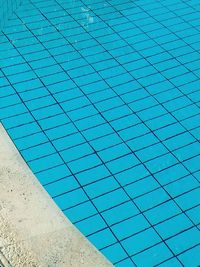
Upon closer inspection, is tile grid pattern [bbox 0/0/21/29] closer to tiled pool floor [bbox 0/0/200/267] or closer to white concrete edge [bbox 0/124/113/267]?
tiled pool floor [bbox 0/0/200/267]

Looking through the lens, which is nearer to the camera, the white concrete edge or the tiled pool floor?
the white concrete edge

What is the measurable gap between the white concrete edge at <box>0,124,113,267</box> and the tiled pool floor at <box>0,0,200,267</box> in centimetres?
18

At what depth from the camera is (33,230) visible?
4590 millimetres

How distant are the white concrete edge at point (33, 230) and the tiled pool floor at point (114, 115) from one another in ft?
0.61

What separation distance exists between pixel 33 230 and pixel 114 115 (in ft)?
7.42

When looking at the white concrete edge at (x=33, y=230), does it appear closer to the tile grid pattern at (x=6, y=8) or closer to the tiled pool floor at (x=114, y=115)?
the tiled pool floor at (x=114, y=115)

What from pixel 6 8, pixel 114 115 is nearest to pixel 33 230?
pixel 114 115

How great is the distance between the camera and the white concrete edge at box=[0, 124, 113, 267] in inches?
171

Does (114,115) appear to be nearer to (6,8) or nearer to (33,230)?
(33,230)

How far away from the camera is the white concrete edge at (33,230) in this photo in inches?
171

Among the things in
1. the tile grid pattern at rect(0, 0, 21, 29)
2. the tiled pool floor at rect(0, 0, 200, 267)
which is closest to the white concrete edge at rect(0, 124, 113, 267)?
the tiled pool floor at rect(0, 0, 200, 267)

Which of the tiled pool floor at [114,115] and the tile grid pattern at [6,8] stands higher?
the tile grid pattern at [6,8]

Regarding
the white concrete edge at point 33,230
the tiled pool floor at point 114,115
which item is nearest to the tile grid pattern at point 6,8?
the tiled pool floor at point 114,115

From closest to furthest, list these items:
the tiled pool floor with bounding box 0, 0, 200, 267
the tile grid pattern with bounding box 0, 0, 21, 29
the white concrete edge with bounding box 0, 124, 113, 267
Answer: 1. the white concrete edge with bounding box 0, 124, 113, 267
2. the tiled pool floor with bounding box 0, 0, 200, 267
3. the tile grid pattern with bounding box 0, 0, 21, 29
